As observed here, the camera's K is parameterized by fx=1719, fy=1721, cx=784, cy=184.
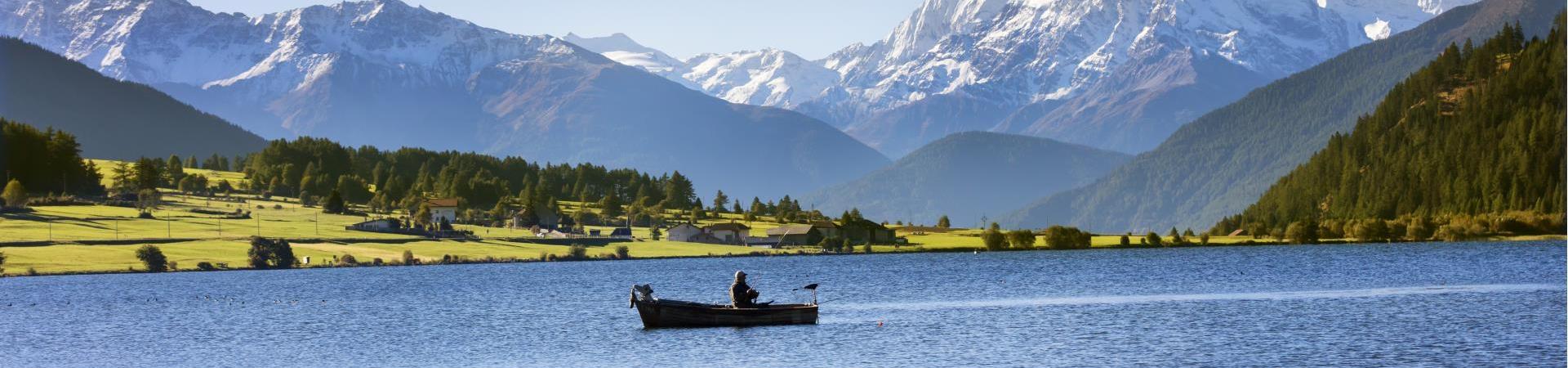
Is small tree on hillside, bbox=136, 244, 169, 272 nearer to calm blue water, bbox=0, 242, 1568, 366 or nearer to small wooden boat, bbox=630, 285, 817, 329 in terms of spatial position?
calm blue water, bbox=0, 242, 1568, 366

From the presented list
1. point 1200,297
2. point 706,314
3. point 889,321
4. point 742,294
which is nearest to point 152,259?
point 706,314

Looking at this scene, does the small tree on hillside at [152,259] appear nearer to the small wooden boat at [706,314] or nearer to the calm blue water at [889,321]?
the calm blue water at [889,321]

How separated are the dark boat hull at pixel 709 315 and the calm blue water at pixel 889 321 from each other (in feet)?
4.56

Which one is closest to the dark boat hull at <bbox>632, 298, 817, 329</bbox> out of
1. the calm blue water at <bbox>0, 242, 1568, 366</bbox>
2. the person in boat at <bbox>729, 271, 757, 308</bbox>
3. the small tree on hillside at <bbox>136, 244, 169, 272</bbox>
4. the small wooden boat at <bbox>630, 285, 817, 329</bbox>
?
the small wooden boat at <bbox>630, 285, 817, 329</bbox>

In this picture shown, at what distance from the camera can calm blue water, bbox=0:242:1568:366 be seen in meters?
82.8

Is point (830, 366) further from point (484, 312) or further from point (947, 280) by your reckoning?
point (947, 280)

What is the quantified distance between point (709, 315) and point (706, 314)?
0.68 feet

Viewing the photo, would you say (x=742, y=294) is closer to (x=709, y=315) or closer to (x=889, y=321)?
(x=709, y=315)

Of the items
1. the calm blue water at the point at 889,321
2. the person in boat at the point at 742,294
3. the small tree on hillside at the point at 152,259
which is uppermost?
the small tree on hillside at the point at 152,259

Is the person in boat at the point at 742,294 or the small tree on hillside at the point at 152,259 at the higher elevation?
the small tree on hillside at the point at 152,259

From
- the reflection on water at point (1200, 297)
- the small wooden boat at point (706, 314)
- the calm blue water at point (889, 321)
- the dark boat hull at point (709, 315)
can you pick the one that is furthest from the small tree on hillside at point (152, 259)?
the dark boat hull at point (709, 315)

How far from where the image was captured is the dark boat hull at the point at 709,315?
Answer: 331 feet

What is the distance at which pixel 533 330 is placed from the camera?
339 ft

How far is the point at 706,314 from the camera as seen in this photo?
332 ft
